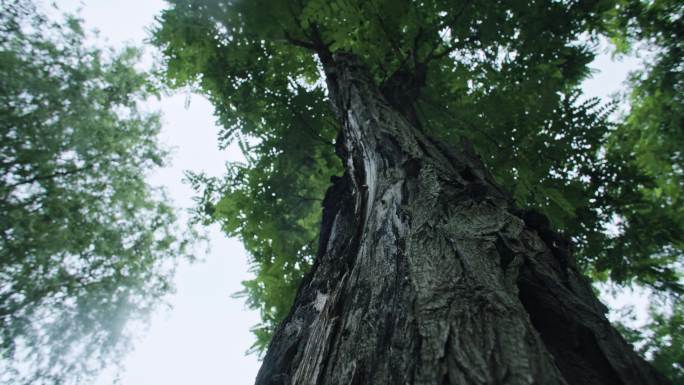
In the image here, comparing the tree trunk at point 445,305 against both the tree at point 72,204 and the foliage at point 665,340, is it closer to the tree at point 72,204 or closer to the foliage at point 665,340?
the foliage at point 665,340

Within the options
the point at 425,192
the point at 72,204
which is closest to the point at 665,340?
the point at 425,192

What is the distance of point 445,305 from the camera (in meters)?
1.11

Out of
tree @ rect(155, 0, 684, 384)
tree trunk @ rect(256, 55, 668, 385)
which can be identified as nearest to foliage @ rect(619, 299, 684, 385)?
tree @ rect(155, 0, 684, 384)

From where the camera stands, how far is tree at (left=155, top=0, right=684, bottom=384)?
3.62ft

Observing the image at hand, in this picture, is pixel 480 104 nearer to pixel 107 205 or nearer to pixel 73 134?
pixel 73 134

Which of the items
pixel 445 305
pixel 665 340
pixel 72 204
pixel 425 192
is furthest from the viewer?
pixel 72 204

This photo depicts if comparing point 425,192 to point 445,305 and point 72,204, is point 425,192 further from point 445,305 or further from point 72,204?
point 72,204

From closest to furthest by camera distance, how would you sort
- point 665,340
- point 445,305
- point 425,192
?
1. point 445,305
2. point 425,192
3. point 665,340

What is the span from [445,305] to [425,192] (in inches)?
33.9

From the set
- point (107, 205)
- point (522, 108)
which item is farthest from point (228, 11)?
point (107, 205)

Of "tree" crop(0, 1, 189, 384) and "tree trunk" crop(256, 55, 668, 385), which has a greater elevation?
"tree" crop(0, 1, 189, 384)

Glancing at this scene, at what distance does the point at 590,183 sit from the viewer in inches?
154

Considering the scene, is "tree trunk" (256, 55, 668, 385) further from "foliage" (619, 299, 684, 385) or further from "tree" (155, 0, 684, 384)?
"foliage" (619, 299, 684, 385)

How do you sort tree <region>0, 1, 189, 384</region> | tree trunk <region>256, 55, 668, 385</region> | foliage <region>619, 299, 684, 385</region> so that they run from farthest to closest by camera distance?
tree <region>0, 1, 189, 384</region>, foliage <region>619, 299, 684, 385</region>, tree trunk <region>256, 55, 668, 385</region>
